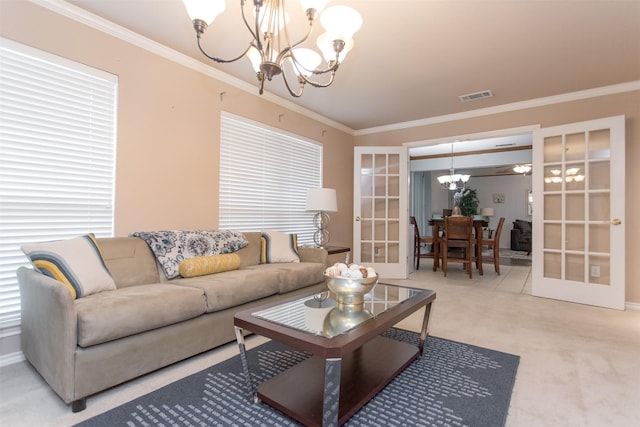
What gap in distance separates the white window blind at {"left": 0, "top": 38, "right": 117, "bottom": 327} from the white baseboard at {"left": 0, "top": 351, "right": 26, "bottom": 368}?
20cm

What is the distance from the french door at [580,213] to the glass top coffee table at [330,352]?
2.66 metres

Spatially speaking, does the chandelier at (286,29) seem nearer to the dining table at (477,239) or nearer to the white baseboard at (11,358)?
the white baseboard at (11,358)

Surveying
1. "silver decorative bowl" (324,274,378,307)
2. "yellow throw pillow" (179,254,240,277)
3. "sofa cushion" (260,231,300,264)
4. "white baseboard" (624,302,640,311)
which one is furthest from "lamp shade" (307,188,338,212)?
"white baseboard" (624,302,640,311)

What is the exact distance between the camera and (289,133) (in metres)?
4.21

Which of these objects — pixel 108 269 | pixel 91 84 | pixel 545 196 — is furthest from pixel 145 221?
pixel 545 196

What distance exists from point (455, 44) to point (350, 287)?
91.0 inches

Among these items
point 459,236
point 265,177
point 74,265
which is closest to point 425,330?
point 74,265

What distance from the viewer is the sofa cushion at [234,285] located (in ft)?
7.13

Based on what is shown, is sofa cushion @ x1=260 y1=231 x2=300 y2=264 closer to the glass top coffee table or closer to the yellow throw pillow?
the yellow throw pillow

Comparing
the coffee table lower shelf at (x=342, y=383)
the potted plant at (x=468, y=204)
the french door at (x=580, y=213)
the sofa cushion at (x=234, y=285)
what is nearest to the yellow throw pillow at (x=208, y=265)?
the sofa cushion at (x=234, y=285)

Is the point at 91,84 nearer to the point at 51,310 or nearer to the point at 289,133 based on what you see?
the point at 51,310

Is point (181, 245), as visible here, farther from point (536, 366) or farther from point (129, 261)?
point (536, 366)

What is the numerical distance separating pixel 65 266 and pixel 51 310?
1.09 ft

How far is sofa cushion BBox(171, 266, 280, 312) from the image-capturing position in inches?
85.5
